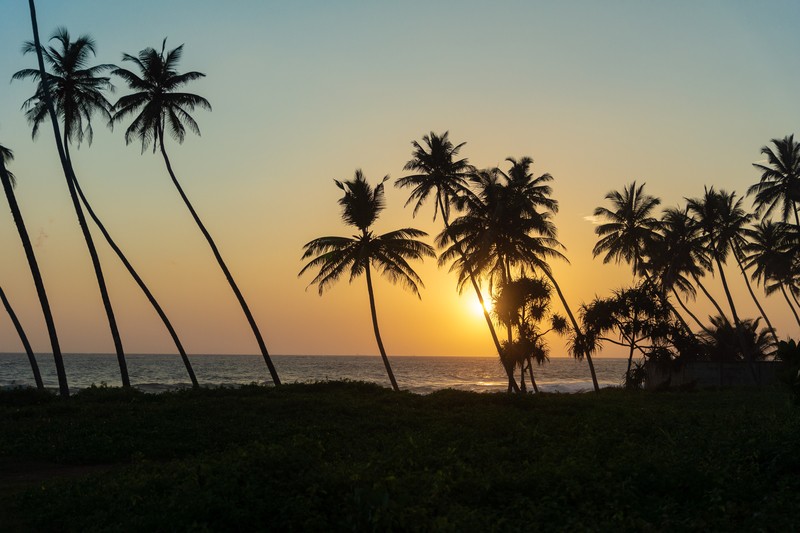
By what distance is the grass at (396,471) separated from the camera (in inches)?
389

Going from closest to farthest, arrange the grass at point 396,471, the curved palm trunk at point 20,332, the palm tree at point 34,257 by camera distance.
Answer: the grass at point 396,471
the palm tree at point 34,257
the curved palm trunk at point 20,332

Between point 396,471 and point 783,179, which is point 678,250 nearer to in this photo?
point 783,179

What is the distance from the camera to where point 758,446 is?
13.5 metres

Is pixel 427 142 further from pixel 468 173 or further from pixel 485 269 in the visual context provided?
pixel 485 269

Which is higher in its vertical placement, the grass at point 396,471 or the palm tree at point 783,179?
the palm tree at point 783,179

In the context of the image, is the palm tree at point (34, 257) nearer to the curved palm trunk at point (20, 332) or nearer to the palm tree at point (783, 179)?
the curved palm trunk at point (20, 332)

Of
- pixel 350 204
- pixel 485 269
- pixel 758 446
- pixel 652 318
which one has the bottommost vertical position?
pixel 758 446

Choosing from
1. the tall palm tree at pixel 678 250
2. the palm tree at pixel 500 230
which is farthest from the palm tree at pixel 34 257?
the tall palm tree at pixel 678 250

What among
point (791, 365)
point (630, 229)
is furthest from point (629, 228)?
point (791, 365)

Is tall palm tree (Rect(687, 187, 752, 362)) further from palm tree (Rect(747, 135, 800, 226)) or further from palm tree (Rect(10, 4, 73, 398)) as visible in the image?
palm tree (Rect(10, 4, 73, 398))

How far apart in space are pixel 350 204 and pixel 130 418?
1977 centimetres

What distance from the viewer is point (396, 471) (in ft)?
41.7

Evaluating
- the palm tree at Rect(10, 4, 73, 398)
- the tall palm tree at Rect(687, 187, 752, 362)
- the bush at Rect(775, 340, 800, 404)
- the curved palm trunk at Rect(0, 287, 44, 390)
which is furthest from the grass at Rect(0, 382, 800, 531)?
the tall palm tree at Rect(687, 187, 752, 362)

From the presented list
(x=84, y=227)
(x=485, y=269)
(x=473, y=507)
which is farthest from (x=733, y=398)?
(x=84, y=227)
